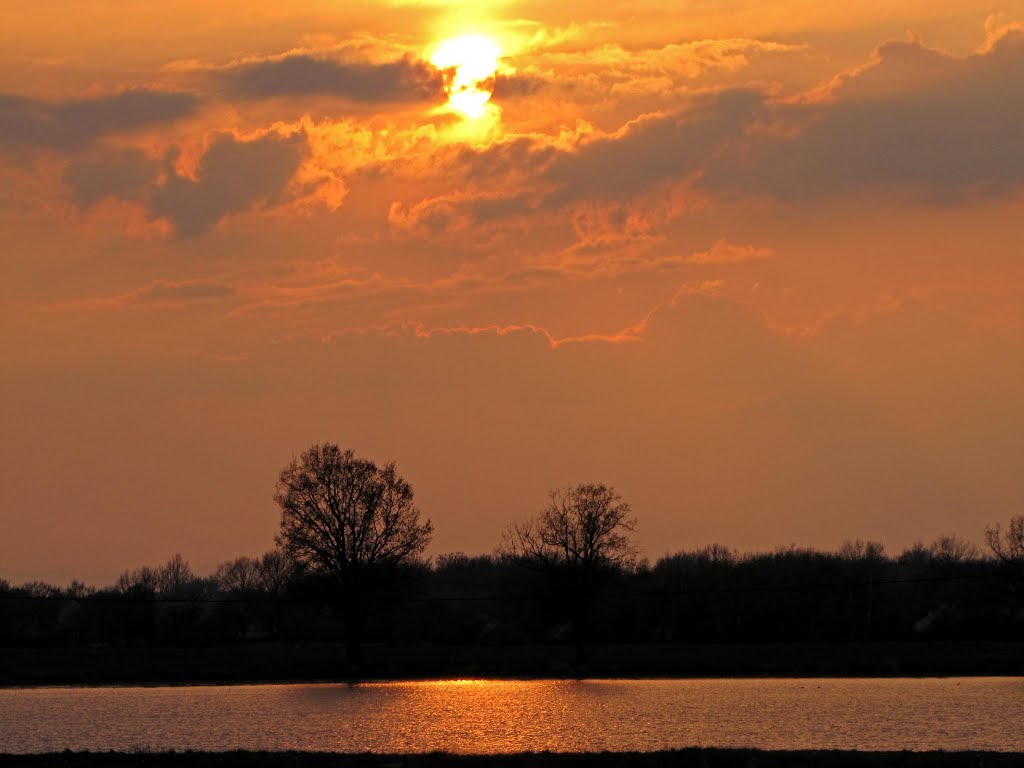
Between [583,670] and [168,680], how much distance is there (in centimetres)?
2537

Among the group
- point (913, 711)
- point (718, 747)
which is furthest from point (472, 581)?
point (718, 747)

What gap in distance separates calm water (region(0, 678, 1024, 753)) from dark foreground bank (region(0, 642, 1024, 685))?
24.2ft

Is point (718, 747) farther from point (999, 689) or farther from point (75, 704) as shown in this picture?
point (75, 704)

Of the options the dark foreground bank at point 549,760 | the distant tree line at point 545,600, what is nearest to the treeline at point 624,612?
the distant tree line at point 545,600

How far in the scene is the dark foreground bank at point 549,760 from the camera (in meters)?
36.4

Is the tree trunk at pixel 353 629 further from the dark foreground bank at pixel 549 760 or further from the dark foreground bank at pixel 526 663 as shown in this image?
the dark foreground bank at pixel 549 760

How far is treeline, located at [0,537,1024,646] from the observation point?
4016 inches

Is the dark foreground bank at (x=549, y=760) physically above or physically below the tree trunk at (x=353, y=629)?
below

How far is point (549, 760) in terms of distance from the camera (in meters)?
38.1

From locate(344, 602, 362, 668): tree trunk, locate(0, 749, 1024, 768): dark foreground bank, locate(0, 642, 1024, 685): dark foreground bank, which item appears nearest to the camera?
locate(0, 749, 1024, 768): dark foreground bank

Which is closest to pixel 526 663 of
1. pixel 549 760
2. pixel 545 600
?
pixel 545 600

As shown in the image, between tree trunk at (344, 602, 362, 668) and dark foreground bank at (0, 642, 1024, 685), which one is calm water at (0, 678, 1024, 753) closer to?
dark foreground bank at (0, 642, 1024, 685)

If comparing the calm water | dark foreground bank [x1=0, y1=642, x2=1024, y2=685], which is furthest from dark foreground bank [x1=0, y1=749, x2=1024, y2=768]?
dark foreground bank [x1=0, y1=642, x2=1024, y2=685]

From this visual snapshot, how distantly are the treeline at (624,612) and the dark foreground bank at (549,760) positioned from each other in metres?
56.0
